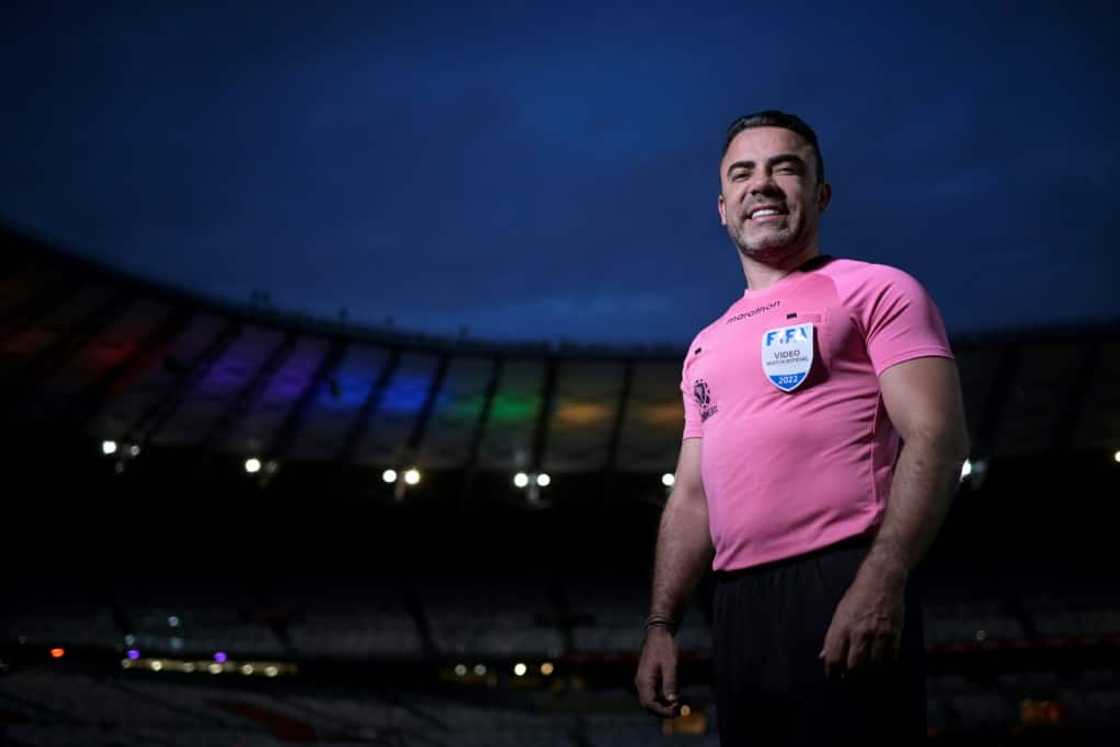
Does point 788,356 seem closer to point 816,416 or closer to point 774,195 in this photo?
point 816,416

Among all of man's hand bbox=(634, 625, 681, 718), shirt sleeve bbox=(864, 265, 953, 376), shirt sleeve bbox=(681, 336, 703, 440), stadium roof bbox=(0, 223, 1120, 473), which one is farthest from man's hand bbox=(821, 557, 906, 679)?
stadium roof bbox=(0, 223, 1120, 473)

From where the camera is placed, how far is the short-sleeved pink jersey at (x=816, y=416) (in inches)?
94.2

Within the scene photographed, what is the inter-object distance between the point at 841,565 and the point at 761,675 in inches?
13.8

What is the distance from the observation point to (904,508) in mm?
2215

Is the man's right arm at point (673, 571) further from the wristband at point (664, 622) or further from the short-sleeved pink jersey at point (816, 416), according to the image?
the short-sleeved pink jersey at point (816, 416)

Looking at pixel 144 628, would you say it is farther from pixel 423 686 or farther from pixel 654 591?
pixel 654 591

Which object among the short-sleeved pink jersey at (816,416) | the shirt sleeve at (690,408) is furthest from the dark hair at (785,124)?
the shirt sleeve at (690,408)

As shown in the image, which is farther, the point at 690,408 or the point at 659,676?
the point at 690,408

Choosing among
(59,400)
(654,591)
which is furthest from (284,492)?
(654,591)

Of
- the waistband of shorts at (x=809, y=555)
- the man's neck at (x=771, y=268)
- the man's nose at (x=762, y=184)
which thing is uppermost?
the man's nose at (x=762, y=184)

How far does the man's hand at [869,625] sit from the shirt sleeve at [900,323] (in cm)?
55

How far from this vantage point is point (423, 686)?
27.8m

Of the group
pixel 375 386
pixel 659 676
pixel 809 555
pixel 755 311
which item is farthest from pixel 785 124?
pixel 375 386

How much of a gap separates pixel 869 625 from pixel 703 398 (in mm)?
943
